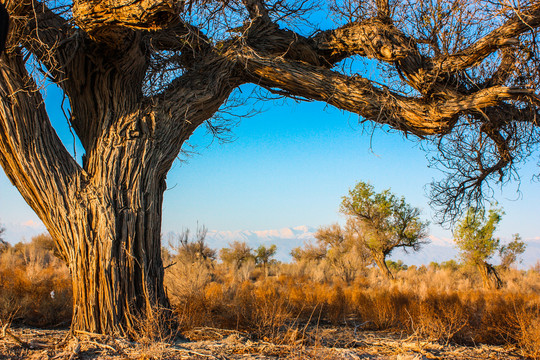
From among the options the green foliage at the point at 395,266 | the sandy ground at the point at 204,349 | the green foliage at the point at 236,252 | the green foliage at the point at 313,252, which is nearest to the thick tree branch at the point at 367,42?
the sandy ground at the point at 204,349

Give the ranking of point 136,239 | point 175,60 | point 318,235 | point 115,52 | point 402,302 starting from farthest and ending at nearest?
point 318,235 < point 402,302 < point 175,60 < point 115,52 < point 136,239

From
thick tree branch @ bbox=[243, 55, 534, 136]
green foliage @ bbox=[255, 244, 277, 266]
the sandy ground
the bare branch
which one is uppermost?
the bare branch

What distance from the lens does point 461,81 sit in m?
4.86

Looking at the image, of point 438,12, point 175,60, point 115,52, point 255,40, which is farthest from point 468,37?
point 115,52

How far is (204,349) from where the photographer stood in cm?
368

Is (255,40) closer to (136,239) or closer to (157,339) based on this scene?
(136,239)

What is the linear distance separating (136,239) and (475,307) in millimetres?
8036

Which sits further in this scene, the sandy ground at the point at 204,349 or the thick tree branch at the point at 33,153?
the thick tree branch at the point at 33,153

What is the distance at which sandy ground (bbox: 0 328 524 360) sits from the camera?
3303 millimetres

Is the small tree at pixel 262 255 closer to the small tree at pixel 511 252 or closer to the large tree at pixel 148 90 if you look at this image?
the small tree at pixel 511 252

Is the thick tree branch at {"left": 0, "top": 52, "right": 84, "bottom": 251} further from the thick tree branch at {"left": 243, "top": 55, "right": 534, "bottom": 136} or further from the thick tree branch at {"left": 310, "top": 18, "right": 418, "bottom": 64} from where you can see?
the thick tree branch at {"left": 310, "top": 18, "right": 418, "bottom": 64}

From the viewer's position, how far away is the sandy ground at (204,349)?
3303mm

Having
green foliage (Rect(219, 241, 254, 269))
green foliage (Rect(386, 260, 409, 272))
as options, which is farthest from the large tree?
green foliage (Rect(386, 260, 409, 272))

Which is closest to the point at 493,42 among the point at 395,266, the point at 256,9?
the point at 256,9
